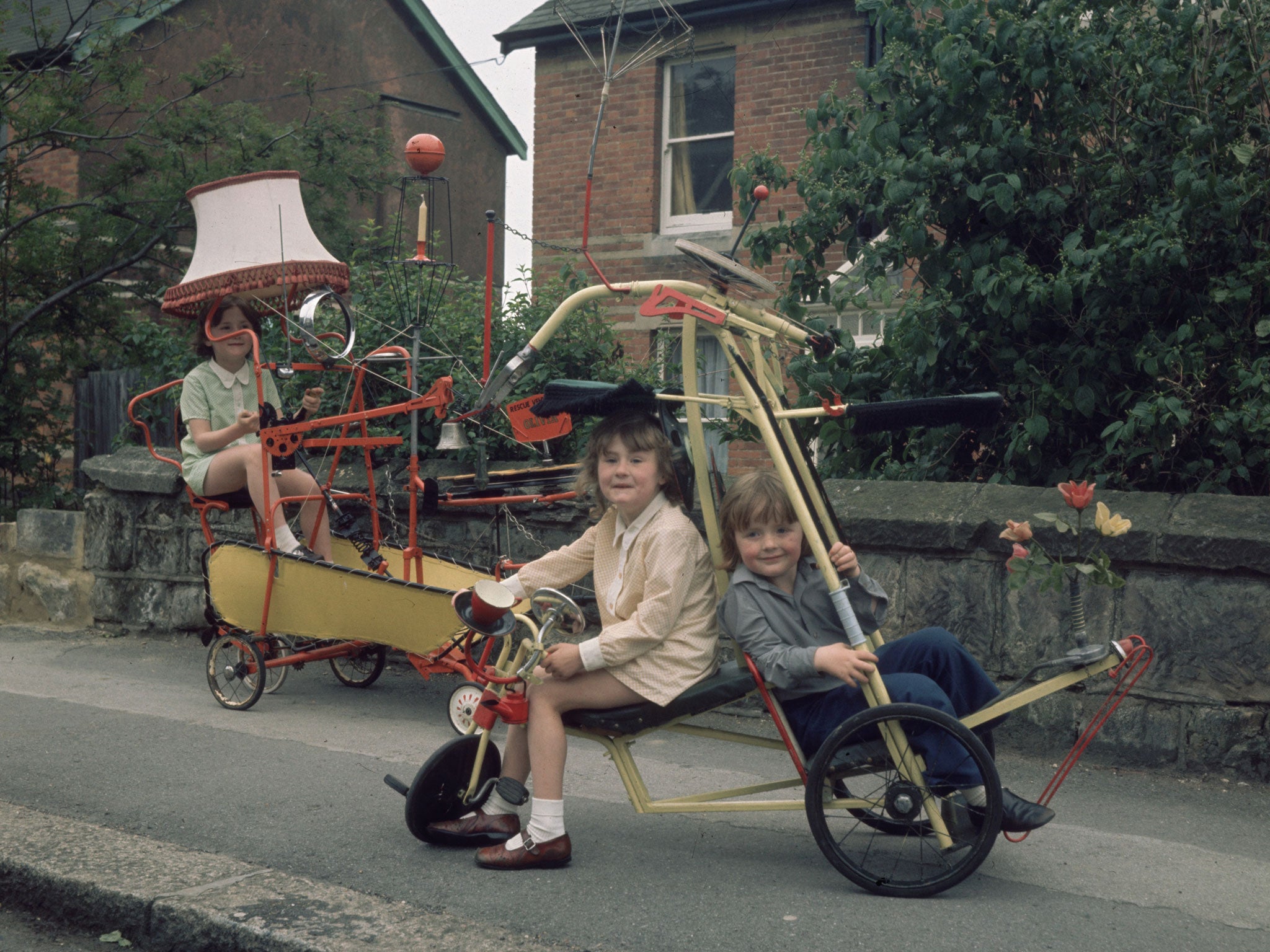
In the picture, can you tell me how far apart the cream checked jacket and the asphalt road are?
551 millimetres

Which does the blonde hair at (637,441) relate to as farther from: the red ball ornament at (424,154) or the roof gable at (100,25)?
the roof gable at (100,25)

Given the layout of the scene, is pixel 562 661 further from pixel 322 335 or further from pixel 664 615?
pixel 322 335

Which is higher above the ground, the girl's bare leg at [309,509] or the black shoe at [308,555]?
the girl's bare leg at [309,509]

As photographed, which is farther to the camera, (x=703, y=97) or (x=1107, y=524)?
(x=703, y=97)

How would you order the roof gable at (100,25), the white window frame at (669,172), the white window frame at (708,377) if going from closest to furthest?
the white window frame at (708,377) → the roof gable at (100,25) → the white window frame at (669,172)

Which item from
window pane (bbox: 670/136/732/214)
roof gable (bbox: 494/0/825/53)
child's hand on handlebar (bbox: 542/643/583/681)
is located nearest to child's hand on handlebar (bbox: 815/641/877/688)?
child's hand on handlebar (bbox: 542/643/583/681)

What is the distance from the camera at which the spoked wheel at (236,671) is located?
591 cm

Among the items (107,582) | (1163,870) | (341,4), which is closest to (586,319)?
(107,582)

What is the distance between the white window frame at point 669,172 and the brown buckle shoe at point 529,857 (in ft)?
37.0

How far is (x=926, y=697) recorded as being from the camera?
3.54m

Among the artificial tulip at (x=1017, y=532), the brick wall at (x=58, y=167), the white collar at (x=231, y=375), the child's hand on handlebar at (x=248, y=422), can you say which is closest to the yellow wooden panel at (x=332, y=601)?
the child's hand on handlebar at (x=248, y=422)

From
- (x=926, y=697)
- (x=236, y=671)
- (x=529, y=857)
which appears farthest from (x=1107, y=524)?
(x=236, y=671)

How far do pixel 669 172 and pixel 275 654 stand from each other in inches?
388

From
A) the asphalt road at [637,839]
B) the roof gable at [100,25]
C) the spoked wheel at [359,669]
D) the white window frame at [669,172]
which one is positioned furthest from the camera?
the white window frame at [669,172]
